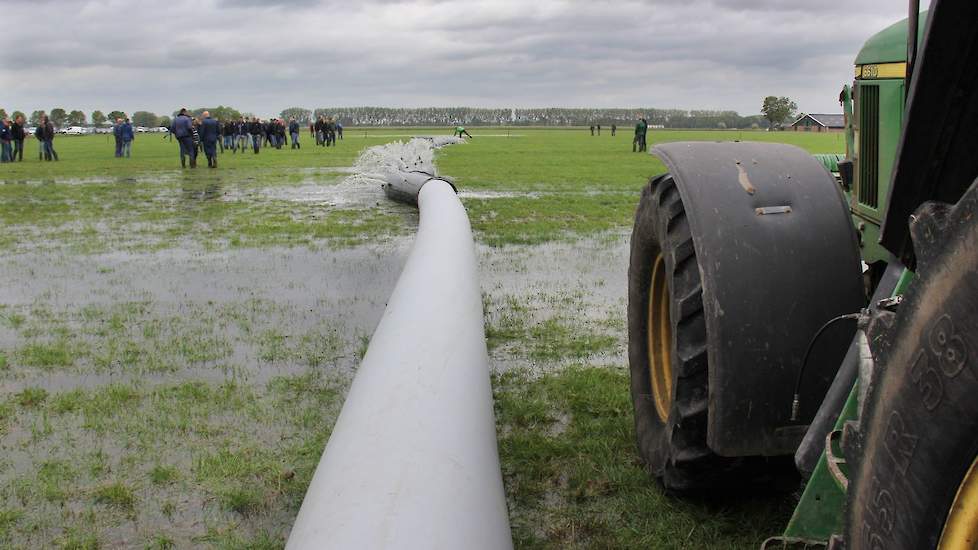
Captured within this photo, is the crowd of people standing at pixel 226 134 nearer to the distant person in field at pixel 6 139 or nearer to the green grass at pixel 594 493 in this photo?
the distant person in field at pixel 6 139

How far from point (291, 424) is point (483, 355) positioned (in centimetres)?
124

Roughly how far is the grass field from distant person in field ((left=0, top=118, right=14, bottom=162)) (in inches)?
691

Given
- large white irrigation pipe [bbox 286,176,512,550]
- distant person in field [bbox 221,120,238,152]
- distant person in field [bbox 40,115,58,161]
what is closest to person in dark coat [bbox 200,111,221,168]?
distant person in field [bbox 40,115,58,161]

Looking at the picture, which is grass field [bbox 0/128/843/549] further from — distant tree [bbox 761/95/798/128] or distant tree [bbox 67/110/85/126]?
distant tree [bbox 67/110/85/126]

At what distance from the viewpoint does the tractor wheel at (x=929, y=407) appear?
4.30 feet

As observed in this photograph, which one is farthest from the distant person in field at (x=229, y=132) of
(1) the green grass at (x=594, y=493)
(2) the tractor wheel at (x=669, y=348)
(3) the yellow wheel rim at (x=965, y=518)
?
(3) the yellow wheel rim at (x=965, y=518)

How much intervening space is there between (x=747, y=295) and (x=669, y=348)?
2.83ft

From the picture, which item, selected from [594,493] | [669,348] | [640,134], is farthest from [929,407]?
[640,134]

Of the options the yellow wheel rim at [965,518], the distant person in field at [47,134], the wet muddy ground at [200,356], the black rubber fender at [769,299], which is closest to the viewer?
the yellow wheel rim at [965,518]

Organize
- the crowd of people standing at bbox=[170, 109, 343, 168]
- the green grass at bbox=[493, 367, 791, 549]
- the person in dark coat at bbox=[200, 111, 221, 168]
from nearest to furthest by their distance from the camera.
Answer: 1. the green grass at bbox=[493, 367, 791, 549]
2. the crowd of people standing at bbox=[170, 109, 343, 168]
3. the person in dark coat at bbox=[200, 111, 221, 168]

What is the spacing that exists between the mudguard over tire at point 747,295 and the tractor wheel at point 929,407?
1.00 meters

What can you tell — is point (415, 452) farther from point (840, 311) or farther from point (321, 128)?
point (321, 128)

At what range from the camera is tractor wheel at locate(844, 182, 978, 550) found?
1311 mm

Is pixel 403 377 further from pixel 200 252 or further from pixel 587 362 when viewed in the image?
pixel 200 252
